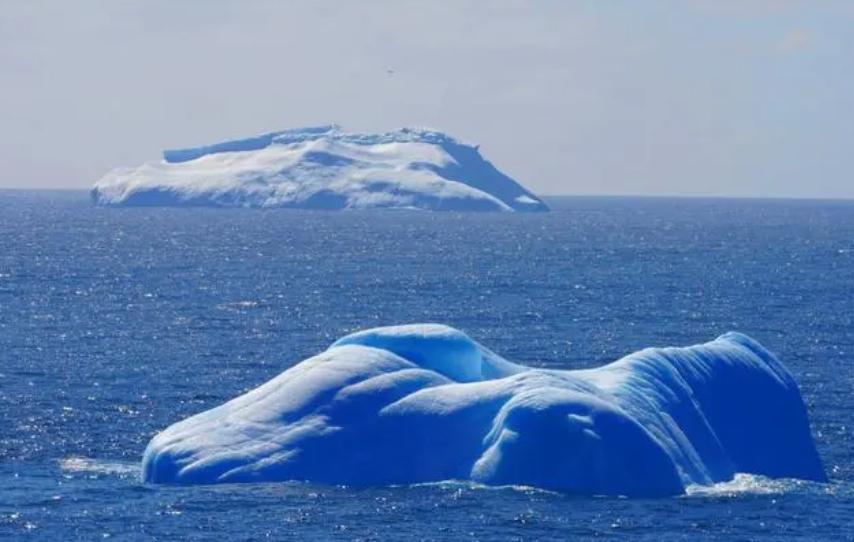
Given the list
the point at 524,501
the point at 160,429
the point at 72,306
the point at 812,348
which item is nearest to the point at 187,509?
the point at 524,501

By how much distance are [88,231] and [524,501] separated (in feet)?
460

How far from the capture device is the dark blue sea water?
38.8 meters

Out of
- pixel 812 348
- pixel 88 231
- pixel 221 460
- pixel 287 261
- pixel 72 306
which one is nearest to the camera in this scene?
pixel 221 460

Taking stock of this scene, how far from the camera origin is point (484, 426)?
4216cm

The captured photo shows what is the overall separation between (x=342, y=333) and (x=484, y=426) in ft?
118

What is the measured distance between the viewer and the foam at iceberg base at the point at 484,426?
41.2m

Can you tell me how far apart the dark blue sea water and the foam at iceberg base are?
2.81 ft

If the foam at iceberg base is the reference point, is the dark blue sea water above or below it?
below

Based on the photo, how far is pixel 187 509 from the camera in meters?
39.2

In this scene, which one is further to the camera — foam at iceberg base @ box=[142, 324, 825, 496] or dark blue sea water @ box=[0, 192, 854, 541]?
foam at iceberg base @ box=[142, 324, 825, 496]

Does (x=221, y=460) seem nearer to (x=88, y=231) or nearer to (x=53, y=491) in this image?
(x=53, y=491)

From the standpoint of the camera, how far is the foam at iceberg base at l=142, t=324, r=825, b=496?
41.2 meters

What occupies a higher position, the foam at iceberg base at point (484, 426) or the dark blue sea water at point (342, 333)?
the foam at iceberg base at point (484, 426)

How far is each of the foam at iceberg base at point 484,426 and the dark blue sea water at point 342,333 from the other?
856 millimetres
